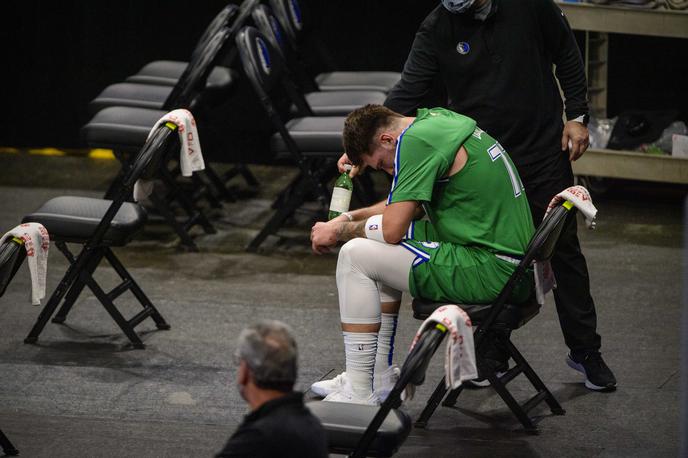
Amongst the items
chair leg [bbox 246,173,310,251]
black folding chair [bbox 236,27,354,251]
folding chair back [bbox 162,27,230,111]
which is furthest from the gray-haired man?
folding chair back [bbox 162,27,230,111]

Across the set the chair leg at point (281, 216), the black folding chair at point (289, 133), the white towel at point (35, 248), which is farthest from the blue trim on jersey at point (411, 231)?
the chair leg at point (281, 216)

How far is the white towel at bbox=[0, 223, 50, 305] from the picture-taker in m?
3.94

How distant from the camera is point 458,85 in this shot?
4.34 m

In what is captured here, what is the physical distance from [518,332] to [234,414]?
143 centimetres

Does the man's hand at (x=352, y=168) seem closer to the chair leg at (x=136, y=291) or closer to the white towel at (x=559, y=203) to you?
the white towel at (x=559, y=203)

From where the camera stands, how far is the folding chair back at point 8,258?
3797 mm

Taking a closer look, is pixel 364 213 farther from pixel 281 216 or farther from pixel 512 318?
pixel 281 216

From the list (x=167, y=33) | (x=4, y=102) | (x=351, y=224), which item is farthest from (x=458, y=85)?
(x=4, y=102)

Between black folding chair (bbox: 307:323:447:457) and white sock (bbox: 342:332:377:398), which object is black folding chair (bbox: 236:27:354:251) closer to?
white sock (bbox: 342:332:377:398)

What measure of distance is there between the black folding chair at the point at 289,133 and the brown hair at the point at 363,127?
2124 millimetres

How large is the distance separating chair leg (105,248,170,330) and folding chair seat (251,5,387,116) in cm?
178

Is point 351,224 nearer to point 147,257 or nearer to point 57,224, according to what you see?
point 57,224

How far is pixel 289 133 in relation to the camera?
608 centimetres

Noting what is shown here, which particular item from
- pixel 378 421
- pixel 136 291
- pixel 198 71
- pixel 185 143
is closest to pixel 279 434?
pixel 378 421
